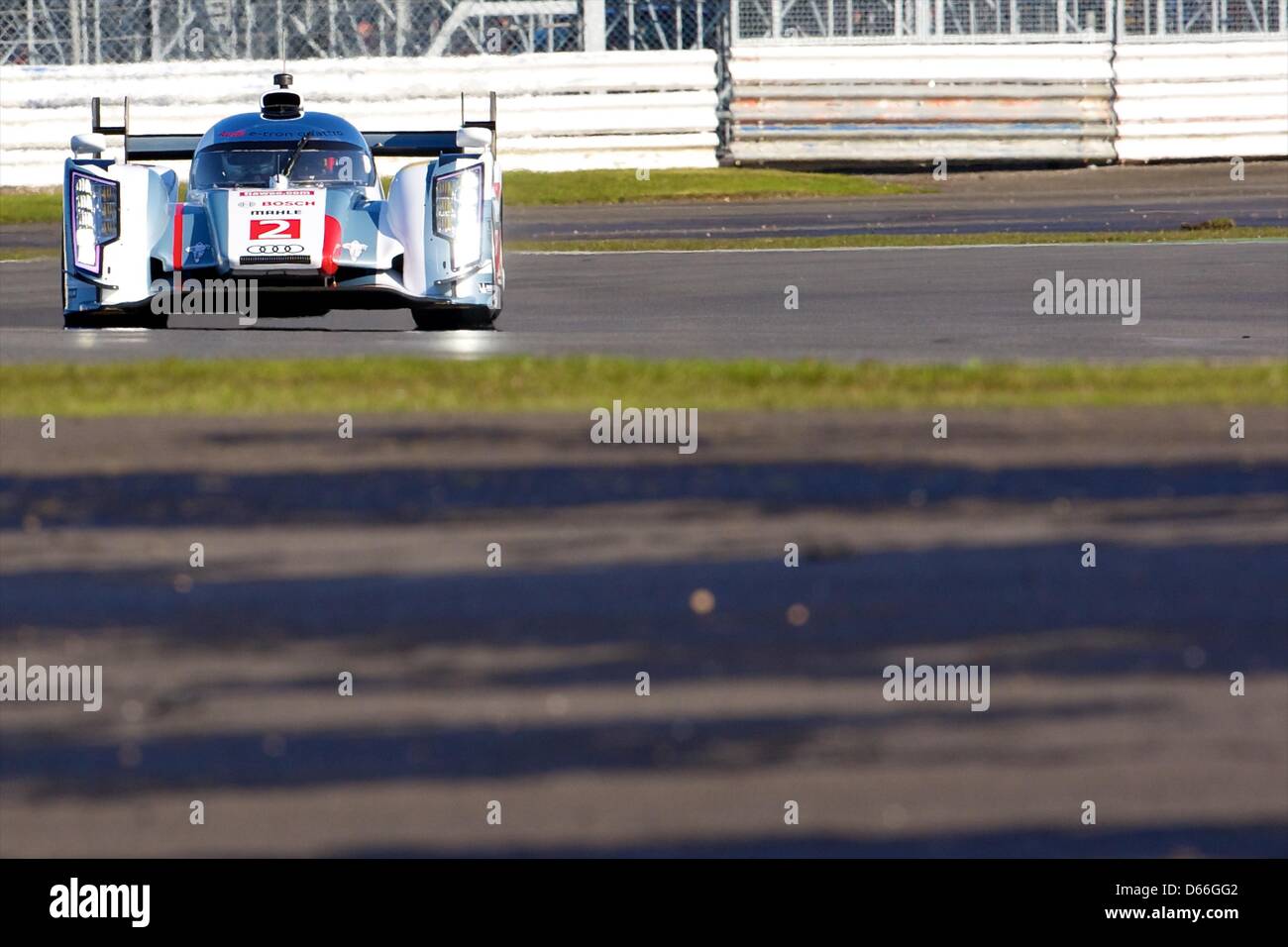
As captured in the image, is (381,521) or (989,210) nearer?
(381,521)

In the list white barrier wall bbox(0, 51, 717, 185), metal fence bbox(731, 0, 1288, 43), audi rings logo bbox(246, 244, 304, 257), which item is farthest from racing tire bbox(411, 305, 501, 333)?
metal fence bbox(731, 0, 1288, 43)

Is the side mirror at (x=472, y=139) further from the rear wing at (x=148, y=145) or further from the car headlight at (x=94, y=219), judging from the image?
the car headlight at (x=94, y=219)

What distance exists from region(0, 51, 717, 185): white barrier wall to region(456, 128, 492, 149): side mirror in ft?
45.2

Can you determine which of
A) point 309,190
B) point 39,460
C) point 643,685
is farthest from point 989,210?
point 643,685

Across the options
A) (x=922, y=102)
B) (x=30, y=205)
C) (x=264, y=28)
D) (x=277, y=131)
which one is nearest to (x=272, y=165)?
(x=277, y=131)

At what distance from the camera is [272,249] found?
11789mm

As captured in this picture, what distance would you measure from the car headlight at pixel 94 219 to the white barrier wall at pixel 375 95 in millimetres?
14118

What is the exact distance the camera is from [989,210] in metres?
23.8

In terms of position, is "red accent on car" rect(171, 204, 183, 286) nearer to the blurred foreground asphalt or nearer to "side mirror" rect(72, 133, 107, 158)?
"side mirror" rect(72, 133, 107, 158)

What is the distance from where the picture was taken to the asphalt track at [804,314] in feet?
36.1

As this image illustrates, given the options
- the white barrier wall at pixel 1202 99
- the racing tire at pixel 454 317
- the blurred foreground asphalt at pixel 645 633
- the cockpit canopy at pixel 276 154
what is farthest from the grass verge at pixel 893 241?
the blurred foreground asphalt at pixel 645 633

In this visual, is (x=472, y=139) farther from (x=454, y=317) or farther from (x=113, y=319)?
(x=113, y=319)

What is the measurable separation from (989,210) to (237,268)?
13.7 m

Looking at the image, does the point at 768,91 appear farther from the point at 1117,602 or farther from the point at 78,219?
the point at 1117,602
